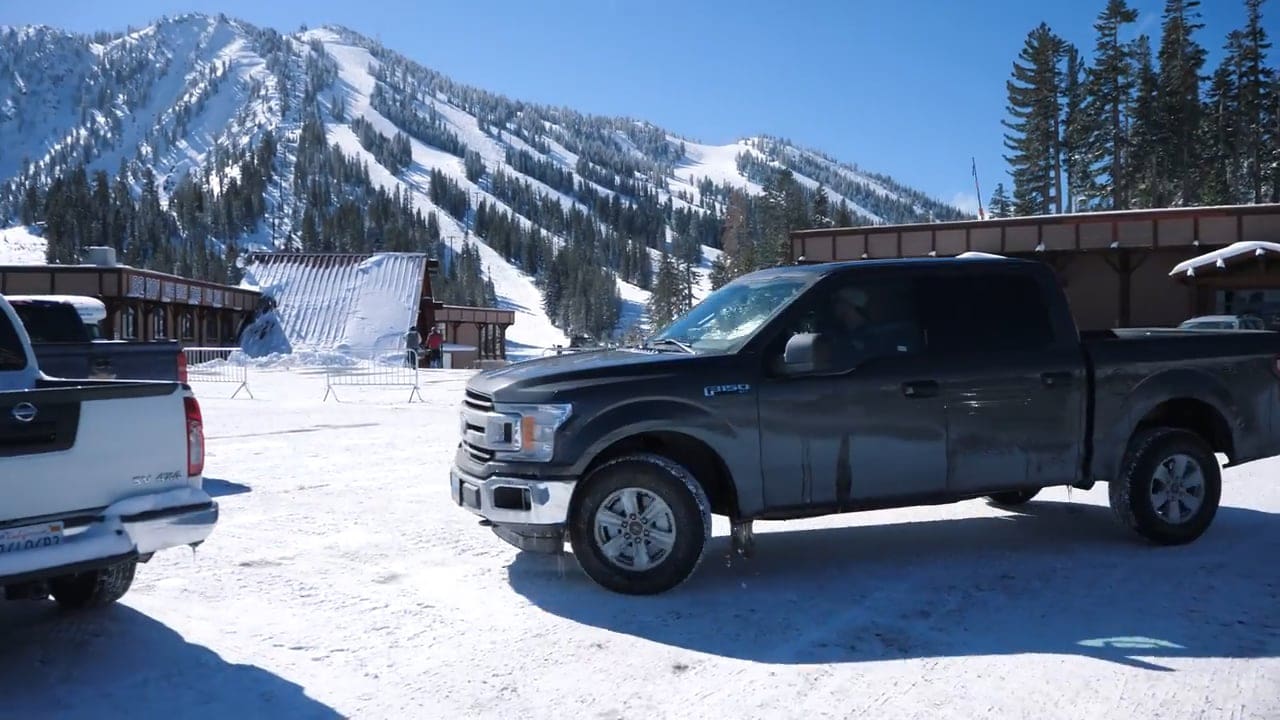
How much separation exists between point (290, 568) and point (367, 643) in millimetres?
1762

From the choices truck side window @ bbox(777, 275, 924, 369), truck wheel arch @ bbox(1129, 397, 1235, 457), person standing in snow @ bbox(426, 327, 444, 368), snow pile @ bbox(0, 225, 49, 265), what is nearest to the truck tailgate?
truck side window @ bbox(777, 275, 924, 369)

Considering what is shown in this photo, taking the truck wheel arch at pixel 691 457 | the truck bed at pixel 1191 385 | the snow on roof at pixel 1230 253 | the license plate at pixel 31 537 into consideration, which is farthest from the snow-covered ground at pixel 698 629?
the snow on roof at pixel 1230 253

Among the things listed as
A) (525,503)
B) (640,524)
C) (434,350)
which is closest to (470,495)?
(525,503)

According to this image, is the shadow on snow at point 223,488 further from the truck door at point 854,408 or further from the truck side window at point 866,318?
the truck side window at point 866,318

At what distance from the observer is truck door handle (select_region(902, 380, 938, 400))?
20.0 feet

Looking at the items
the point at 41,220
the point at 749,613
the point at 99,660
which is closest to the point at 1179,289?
the point at 749,613

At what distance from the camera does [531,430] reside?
557 centimetres

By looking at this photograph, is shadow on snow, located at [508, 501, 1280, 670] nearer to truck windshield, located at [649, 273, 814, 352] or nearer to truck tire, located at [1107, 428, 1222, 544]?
A: truck tire, located at [1107, 428, 1222, 544]

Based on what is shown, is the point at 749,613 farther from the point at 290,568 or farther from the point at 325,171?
the point at 325,171

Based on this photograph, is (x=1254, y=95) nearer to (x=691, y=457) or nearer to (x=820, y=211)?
(x=820, y=211)

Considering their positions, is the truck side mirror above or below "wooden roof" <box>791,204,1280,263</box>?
below

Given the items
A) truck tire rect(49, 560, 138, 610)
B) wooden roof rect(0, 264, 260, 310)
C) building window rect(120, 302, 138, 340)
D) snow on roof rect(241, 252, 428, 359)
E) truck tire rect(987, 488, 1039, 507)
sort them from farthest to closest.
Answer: snow on roof rect(241, 252, 428, 359)
building window rect(120, 302, 138, 340)
wooden roof rect(0, 264, 260, 310)
truck tire rect(987, 488, 1039, 507)
truck tire rect(49, 560, 138, 610)

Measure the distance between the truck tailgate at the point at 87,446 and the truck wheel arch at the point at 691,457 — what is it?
7.32ft

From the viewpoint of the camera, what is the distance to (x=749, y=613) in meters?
5.37
